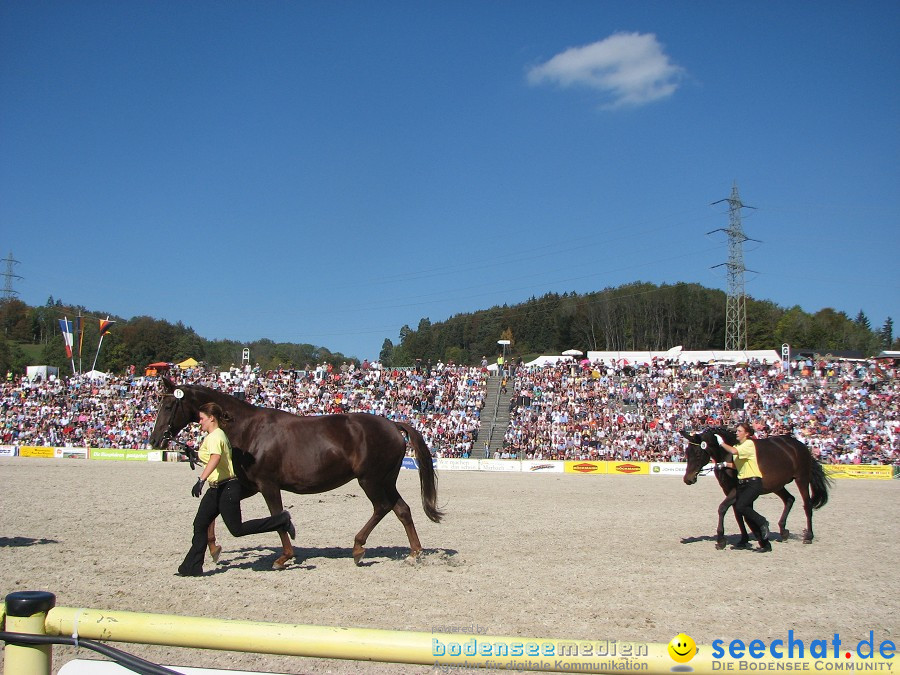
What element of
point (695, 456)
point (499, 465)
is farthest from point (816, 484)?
point (499, 465)

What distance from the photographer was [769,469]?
10.5 metres

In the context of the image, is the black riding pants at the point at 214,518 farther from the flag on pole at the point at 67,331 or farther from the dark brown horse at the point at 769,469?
the flag on pole at the point at 67,331

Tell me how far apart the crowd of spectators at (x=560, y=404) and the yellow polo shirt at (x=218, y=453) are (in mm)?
22575

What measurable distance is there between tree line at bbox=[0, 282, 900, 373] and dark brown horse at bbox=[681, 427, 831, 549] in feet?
205

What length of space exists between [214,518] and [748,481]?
7.44 meters

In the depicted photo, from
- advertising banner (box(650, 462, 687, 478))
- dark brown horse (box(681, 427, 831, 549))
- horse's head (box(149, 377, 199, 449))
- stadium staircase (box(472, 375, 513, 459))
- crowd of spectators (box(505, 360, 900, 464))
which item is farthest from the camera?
stadium staircase (box(472, 375, 513, 459))

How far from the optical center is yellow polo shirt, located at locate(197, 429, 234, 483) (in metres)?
7.45

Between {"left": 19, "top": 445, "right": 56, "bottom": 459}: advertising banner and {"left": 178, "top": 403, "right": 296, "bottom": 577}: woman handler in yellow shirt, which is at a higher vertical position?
{"left": 178, "top": 403, "right": 296, "bottom": 577}: woman handler in yellow shirt

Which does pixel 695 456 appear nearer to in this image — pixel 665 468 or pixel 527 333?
pixel 665 468

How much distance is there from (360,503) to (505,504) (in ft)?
10.8

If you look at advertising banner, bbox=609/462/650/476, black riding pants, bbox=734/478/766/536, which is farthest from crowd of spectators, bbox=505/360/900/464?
black riding pants, bbox=734/478/766/536

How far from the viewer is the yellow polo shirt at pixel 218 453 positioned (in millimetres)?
7449

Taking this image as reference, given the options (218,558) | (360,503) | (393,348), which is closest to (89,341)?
(393,348)

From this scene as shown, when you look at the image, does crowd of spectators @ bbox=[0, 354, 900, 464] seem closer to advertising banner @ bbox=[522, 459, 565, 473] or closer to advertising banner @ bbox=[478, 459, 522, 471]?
advertising banner @ bbox=[522, 459, 565, 473]
